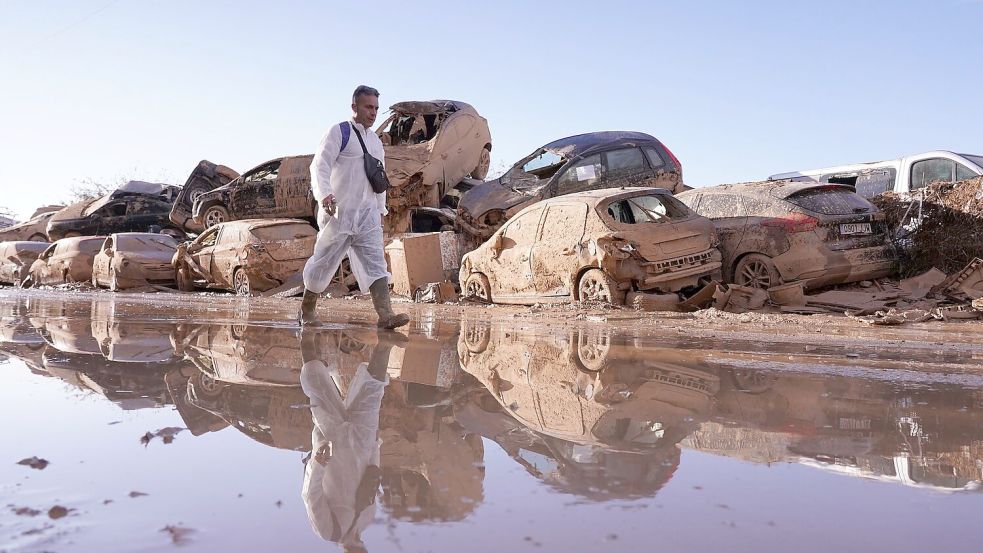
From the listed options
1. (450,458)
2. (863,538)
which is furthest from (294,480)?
(863,538)

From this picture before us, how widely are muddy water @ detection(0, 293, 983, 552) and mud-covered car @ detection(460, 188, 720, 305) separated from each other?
4.23 meters

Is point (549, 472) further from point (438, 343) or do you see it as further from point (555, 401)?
point (438, 343)

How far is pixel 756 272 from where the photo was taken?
10508 millimetres

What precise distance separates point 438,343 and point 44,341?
2.84 meters

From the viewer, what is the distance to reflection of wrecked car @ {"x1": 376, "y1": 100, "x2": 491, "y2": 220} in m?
17.4

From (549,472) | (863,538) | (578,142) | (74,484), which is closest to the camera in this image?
(863,538)

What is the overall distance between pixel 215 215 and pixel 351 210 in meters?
13.2

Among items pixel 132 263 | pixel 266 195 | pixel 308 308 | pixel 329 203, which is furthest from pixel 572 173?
pixel 132 263

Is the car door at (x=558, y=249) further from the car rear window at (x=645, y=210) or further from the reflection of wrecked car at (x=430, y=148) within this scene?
the reflection of wrecked car at (x=430, y=148)

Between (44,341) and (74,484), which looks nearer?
(74,484)

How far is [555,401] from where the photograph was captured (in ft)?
12.1

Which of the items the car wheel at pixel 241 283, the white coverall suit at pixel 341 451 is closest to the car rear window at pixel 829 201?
the white coverall suit at pixel 341 451

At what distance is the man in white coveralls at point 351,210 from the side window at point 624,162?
687 cm

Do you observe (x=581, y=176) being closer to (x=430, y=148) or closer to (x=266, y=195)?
(x=430, y=148)
